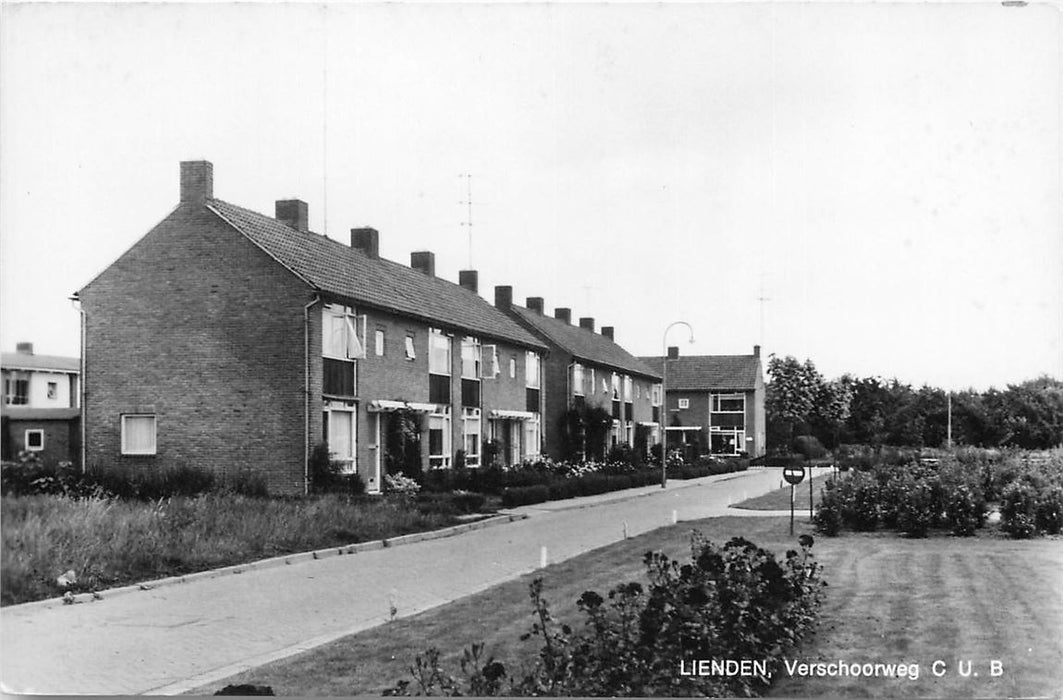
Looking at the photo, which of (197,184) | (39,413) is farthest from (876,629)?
(197,184)

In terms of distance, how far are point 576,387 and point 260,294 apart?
2671cm

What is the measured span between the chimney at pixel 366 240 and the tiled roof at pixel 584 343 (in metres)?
15.3

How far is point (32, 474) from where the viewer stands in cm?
1347

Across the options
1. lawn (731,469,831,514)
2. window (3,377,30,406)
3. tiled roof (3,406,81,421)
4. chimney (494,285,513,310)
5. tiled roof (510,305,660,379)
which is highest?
chimney (494,285,513,310)

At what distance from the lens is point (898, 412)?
43.1 m

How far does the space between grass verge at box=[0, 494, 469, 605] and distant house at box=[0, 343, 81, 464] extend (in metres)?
0.88

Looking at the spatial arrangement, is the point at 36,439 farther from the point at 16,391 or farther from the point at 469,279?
the point at 469,279

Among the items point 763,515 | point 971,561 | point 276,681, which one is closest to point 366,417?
point 763,515

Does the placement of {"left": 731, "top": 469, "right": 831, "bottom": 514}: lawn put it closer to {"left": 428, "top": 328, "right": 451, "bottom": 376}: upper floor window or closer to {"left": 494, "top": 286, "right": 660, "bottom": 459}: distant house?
{"left": 428, "top": 328, "right": 451, "bottom": 376}: upper floor window

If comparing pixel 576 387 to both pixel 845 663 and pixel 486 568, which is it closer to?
pixel 486 568

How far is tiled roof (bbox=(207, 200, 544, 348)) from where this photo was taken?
1027 inches

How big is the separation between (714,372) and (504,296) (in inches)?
1092

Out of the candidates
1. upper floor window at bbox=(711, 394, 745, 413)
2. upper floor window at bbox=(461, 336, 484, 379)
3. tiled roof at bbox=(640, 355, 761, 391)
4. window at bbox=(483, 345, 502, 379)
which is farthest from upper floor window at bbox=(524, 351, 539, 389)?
upper floor window at bbox=(711, 394, 745, 413)

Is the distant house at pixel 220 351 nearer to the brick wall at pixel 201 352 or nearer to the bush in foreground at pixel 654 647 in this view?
the brick wall at pixel 201 352
